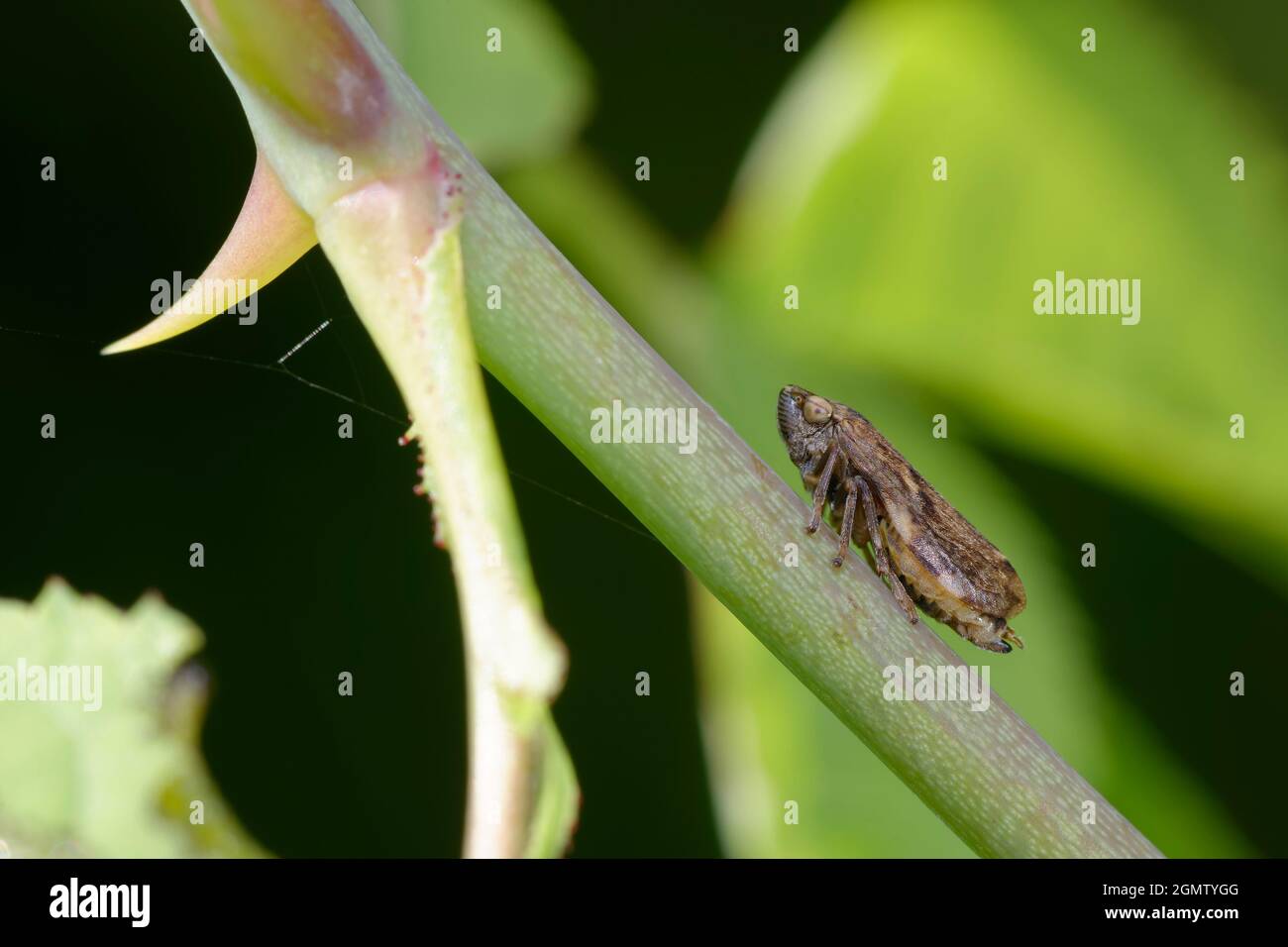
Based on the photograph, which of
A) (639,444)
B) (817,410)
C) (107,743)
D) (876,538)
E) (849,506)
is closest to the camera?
(639,444)

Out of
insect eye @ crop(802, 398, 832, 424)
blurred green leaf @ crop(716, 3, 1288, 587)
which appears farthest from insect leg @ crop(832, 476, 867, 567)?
blurred green leaf @ crop(716, 3, 1288, 587)

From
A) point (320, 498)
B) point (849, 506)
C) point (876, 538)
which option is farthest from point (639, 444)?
point (320, 498)

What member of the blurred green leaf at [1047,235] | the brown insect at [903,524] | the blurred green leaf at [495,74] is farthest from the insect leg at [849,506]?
the blurred green leaf at [495,74]

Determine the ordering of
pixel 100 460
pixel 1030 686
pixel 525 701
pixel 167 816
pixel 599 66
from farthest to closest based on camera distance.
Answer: pixel 599 66
pixel 100 460
pixel 1030 686
pixel 167 816
pixel 525 701

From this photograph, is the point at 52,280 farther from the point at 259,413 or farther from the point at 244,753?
the point at 244,753

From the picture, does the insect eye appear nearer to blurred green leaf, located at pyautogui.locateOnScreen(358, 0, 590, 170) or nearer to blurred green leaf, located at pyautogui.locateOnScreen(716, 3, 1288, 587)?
blurred green leaf, located at pyautogui.locateOnScreen(716, 3, 1288, 587)

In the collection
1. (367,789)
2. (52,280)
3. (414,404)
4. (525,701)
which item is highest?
(52,280)

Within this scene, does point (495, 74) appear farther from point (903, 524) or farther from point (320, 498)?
point (903, 524)

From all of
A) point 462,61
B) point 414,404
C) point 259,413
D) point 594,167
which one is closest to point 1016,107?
point 594,167
